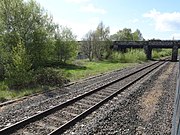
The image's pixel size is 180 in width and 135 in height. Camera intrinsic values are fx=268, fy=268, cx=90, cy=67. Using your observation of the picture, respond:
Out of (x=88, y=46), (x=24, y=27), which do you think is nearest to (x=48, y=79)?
(x=24, y=27)

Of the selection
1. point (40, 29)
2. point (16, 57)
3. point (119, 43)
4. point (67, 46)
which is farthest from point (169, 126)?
point (119, 43)

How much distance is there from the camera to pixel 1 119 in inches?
386

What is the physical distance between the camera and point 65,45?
1836 inches

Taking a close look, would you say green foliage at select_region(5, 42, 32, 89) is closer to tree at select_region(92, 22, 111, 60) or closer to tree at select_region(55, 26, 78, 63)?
tree at select_region(55, 26, 78, 63)

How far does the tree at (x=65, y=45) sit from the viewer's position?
46.2m

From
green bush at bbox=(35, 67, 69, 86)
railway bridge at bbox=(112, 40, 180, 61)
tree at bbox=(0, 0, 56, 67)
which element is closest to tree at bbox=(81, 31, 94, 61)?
railway bridge at bbox=(112, 40, 180, 61)

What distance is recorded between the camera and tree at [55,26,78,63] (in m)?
46.2

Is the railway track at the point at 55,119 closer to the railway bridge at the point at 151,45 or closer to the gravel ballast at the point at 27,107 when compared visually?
the gravel ballast at the point at 27,107

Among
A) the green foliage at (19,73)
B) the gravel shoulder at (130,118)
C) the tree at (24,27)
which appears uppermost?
the tree at (24,27)

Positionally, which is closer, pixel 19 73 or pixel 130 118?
pixel 130 118

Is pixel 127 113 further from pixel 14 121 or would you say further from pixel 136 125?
pixel 14 121

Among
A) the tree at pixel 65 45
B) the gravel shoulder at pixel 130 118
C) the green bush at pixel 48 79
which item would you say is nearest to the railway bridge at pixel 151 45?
the tree at pixel 65 45

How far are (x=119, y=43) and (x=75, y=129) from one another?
218 ft

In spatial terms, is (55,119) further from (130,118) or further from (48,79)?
(48,79)
